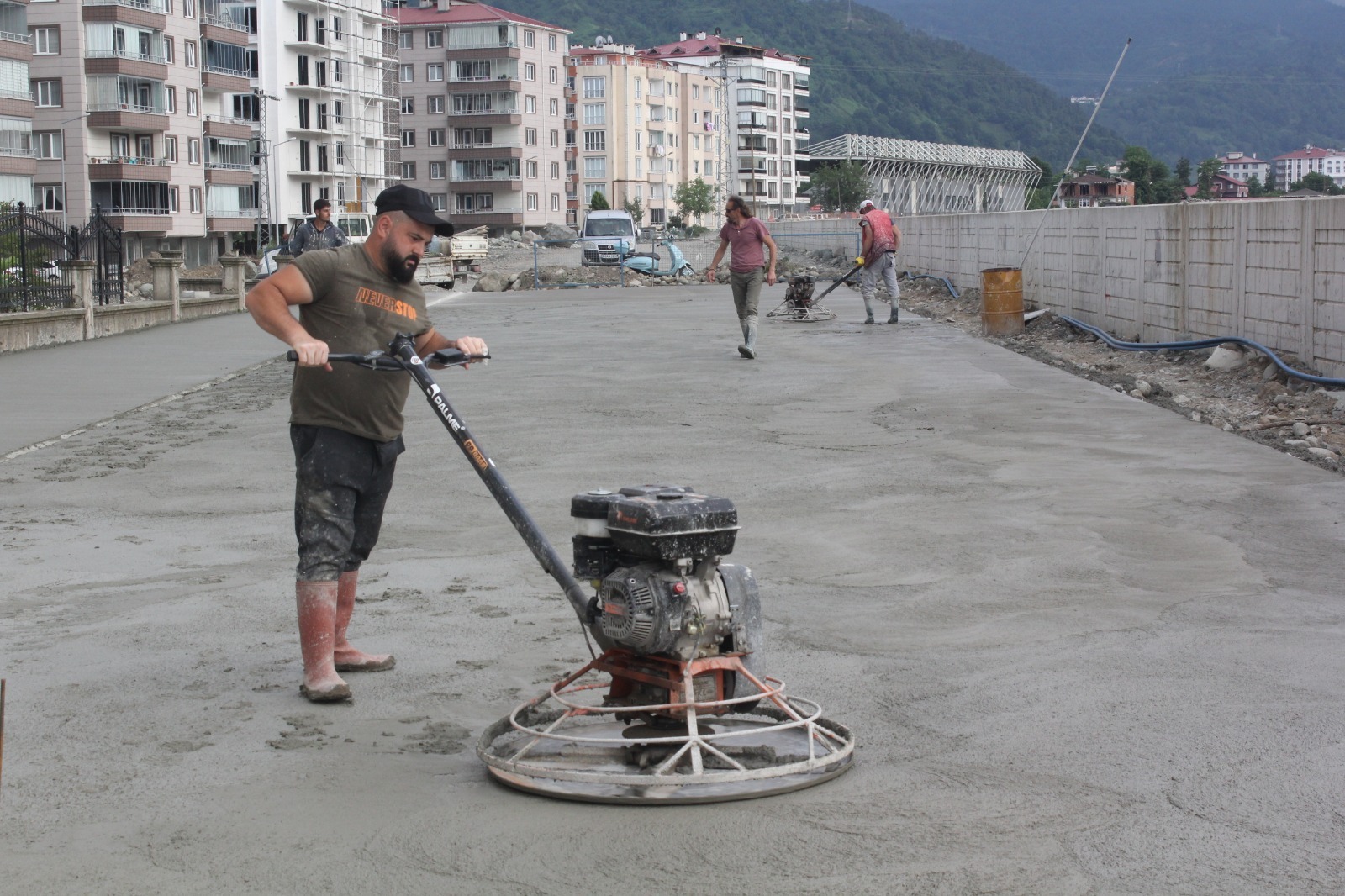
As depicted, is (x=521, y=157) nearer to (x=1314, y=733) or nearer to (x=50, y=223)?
(x=50, y=223)

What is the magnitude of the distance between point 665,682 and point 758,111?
17023cm

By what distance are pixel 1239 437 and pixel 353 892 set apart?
9756 mm

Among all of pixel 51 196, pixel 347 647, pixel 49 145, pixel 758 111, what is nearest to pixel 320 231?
pixel 347 647

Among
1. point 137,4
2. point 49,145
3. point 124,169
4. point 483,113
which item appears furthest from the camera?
point 483,113

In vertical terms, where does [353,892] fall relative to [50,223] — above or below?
below

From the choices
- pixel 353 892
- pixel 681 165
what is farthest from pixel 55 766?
pixel 681 165

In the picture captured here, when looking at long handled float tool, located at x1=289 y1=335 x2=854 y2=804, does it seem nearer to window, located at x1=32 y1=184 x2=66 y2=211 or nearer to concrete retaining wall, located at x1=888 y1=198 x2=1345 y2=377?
concrete retaining wall, located at x1=888 y1=198 x2=1345 y2=377

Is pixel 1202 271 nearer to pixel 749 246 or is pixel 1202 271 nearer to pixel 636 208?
pixel 749 246

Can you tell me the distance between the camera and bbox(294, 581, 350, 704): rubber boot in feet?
17.6

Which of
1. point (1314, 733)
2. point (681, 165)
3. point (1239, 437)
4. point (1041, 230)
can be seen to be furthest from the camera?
point (681, 165)

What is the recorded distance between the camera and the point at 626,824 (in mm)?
4219

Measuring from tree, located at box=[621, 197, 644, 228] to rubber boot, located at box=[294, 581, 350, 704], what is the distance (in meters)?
131

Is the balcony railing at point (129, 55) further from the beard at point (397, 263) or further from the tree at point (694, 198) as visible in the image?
the beard at point (397, 263)

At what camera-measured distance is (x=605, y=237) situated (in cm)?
5675
